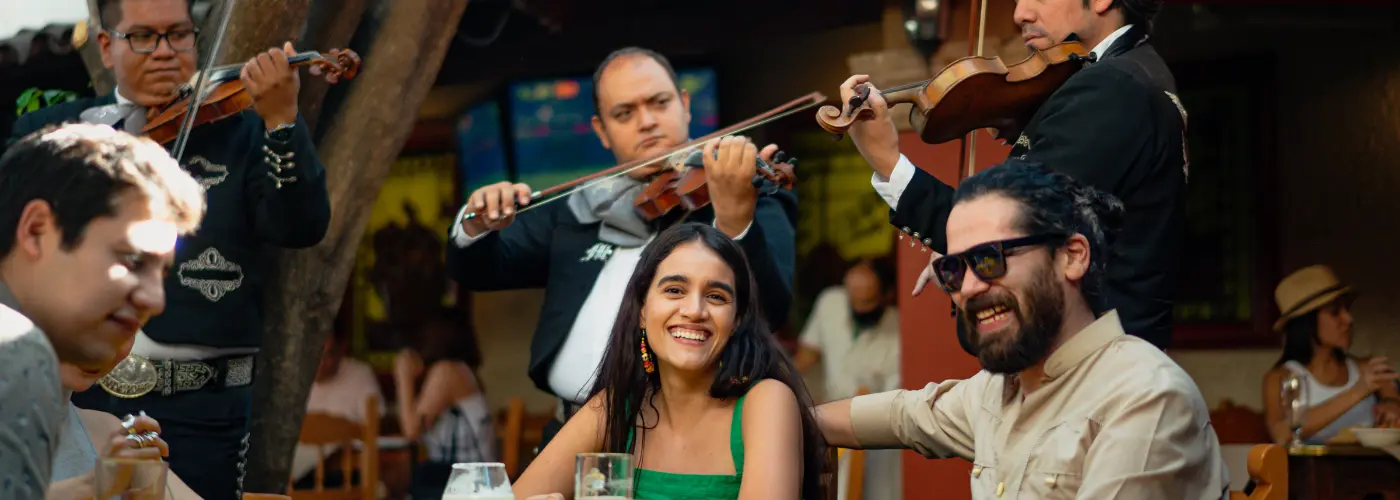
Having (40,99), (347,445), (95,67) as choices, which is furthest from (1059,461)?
(347,445)

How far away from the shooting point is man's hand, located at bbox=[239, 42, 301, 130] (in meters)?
3.50

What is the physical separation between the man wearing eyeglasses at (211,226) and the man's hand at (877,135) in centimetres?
131

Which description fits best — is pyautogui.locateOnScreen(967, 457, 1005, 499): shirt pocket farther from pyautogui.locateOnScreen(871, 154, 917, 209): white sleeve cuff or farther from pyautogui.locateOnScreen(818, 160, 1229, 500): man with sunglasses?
pyautogui.locateOnScreen(871, 154, 917, 209): white sleeve cuff

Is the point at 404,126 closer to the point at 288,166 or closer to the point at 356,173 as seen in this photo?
the point at 356,173

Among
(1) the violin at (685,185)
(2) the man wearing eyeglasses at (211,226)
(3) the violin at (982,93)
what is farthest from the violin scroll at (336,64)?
(3) the violin at (982,93)

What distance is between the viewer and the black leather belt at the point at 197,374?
11.7 ft

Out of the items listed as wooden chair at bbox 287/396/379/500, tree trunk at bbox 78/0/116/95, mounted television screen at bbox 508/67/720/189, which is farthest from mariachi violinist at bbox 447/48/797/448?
mounted television screen at bbox 508/67/720/189

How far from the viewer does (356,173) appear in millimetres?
4594

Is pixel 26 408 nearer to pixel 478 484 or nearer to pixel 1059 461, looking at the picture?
pixel 478 484

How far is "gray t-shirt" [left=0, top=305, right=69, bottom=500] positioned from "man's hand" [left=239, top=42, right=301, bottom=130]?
1841 millimetres

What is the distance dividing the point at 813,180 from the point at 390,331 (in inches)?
118

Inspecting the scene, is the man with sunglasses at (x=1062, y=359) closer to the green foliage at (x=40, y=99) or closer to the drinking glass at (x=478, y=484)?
the drinking glass at (x=478, y=484)

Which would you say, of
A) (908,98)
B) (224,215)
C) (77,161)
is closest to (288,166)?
(224,215)

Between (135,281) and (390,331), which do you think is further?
(390,331)
